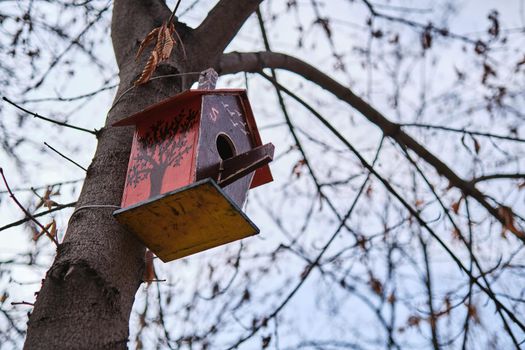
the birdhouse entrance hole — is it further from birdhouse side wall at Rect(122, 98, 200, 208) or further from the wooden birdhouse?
birdhouse side wall at Rect(122, 98, 200, 208)

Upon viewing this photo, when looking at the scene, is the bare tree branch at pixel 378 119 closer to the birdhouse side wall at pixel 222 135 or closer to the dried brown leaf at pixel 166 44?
the birdhouse side wall at pixel 222 135

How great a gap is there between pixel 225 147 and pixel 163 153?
0.30 m

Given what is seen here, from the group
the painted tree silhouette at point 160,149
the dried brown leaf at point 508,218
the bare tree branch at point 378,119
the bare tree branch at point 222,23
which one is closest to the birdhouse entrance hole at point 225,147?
the painted tree silhouette at point 160,149

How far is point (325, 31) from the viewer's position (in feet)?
13.8

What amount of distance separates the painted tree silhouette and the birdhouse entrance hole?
195 mm

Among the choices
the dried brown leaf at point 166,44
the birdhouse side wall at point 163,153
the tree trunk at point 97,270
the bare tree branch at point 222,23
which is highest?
the bare tree branch at point 222,23

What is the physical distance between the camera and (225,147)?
2.18 metres

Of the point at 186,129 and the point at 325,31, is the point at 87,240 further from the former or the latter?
the point at 325,31

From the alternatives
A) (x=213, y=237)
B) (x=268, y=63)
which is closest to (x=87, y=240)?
(x=213, y=237)

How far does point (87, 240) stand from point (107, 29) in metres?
2.78

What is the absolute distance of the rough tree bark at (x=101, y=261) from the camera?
151 cm

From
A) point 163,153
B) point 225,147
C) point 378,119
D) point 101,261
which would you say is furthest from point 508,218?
point 101,261

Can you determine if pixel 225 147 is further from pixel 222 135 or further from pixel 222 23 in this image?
pixel 222 23

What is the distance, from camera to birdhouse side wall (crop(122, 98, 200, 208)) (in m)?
1.83
